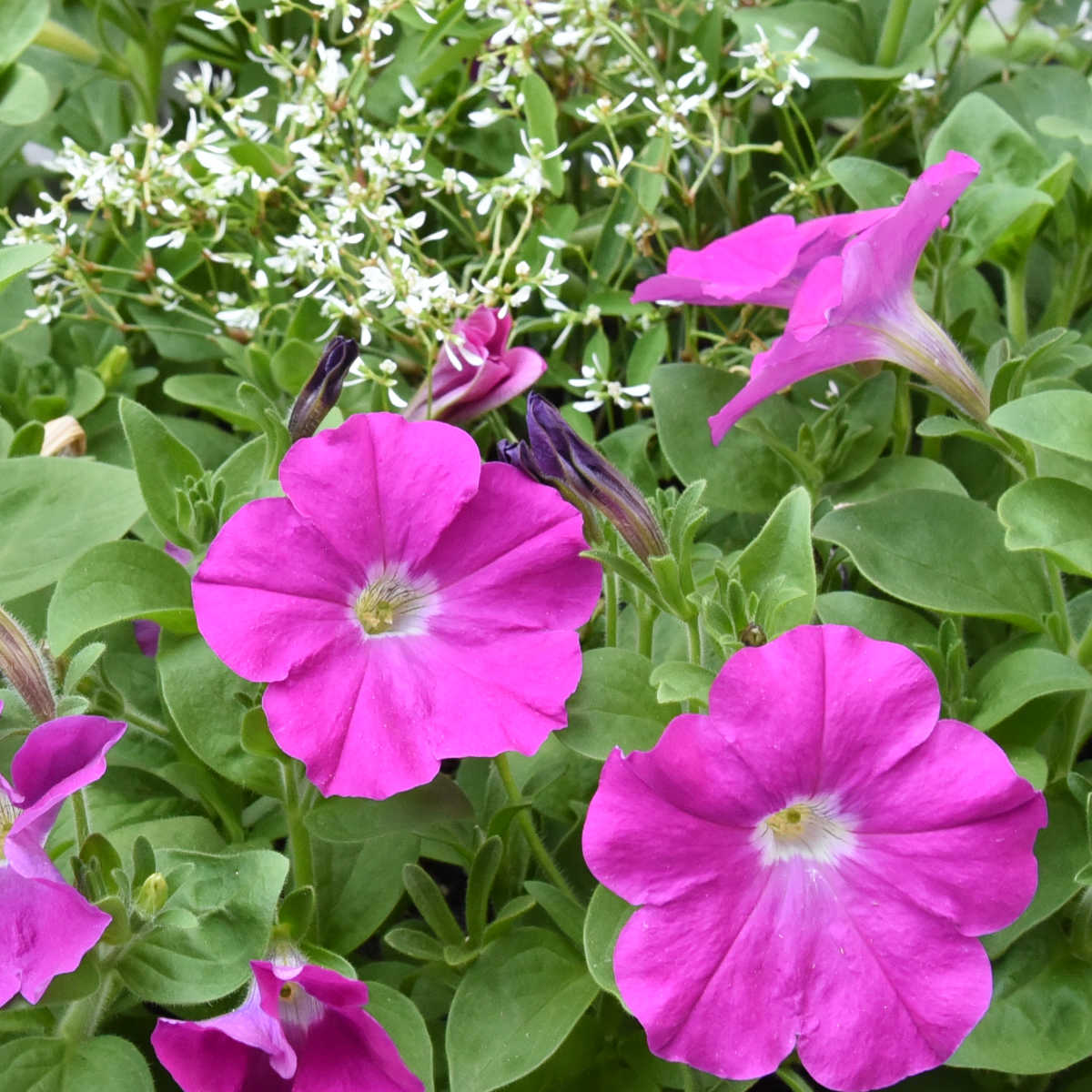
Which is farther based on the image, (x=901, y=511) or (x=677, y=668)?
(x=901, y=511)

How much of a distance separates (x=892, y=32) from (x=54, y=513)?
698mm

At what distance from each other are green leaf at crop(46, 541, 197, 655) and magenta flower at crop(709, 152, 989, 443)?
30 cm

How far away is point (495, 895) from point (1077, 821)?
300mm

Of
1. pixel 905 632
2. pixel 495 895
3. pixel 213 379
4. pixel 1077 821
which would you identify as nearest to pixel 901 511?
pixel 905 632

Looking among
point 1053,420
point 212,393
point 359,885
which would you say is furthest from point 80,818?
point 1053,420

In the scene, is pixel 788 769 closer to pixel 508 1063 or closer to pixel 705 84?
pixel 508 1063

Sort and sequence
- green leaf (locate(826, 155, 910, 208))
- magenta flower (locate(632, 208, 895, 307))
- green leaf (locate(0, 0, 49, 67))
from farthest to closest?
green leaf (locate(0, 0, 49, 67))
green leaf (locate(826, 155, 910, 208))
magenta flower (locate(632, 208, 895, 307))

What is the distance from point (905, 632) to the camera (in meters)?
0.67

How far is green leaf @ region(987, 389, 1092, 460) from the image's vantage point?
0.60 meters

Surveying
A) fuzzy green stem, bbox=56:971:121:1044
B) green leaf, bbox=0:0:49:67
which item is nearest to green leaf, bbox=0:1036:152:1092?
fuzzy green stem, bbox=56:971:121:1044

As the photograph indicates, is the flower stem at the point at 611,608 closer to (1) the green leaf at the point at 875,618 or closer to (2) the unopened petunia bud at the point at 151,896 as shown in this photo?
(1) the green leaf at the point at 875,618

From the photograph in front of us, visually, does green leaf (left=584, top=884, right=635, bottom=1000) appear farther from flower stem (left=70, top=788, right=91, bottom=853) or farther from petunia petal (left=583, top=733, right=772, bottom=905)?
flower stem (left=70, top=788, right=91, bottom=853)

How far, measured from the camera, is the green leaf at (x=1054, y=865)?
598 mm

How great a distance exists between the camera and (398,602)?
2.09 feet
